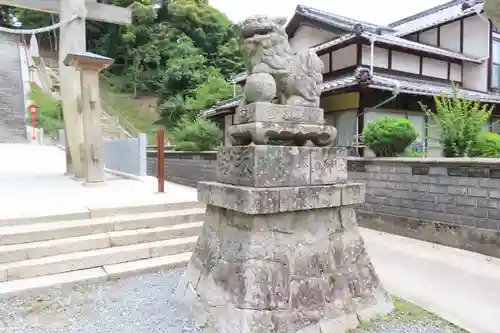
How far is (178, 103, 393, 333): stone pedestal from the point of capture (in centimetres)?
278

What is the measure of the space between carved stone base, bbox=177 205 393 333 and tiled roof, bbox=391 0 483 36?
1201cm

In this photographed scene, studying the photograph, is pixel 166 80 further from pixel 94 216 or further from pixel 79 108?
pixel 94 216

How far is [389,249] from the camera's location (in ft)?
18.7

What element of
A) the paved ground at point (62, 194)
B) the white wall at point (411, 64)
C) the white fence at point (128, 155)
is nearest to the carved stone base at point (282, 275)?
the paved ground at point (62, 194)

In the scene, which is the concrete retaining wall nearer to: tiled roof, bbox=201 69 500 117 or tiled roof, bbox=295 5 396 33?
tiled roof, bbox=201 69 500 117

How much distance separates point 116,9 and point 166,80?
629 inches

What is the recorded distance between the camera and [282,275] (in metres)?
2.85

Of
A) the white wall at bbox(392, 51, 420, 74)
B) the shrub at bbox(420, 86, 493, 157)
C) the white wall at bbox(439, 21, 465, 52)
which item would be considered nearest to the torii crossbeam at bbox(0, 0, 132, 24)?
the shrub at bbox(420, 86, 493, 157)

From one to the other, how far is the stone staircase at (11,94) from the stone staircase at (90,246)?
20.0 metres

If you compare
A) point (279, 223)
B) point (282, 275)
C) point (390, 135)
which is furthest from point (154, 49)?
point (282, 275)

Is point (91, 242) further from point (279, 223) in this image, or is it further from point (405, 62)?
point (405, 62)

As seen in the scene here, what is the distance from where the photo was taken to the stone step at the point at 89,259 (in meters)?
3.88

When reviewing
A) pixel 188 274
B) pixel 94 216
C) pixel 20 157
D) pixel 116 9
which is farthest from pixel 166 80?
pixel 188 274

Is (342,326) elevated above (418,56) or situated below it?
below
